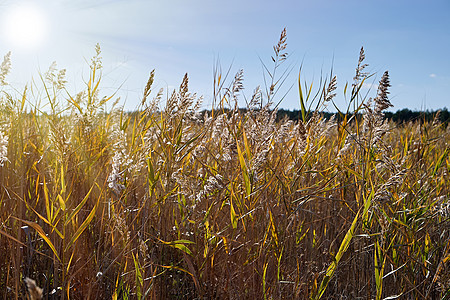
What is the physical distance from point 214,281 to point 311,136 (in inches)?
32.7

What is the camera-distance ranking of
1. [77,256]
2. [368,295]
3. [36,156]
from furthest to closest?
[36,156] → [368,295] → [77,256]

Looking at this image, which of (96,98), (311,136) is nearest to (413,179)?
(311,136)

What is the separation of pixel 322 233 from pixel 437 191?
87cm

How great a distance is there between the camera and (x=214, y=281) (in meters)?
1.53

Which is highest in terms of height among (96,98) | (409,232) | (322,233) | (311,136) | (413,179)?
(96,98)

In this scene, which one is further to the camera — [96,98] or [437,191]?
[437,191]

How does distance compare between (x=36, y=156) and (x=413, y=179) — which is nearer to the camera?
(x=36, y=156)

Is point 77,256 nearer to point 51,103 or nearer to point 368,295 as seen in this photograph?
point 51,103

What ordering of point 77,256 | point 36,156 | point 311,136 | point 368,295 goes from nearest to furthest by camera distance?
point 77,256 → point 368,295 → point 311,136 → point 36,156

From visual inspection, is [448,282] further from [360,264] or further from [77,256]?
[77,256]

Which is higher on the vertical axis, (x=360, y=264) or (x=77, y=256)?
(x=77, y=256)

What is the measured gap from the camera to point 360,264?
1812mm

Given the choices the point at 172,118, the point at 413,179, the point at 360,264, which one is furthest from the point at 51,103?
the point at 413,179

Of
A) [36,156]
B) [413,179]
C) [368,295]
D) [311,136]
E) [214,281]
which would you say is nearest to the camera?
[214,281]
